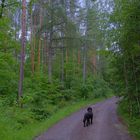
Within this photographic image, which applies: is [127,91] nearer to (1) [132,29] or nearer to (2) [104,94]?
(1) [132,29]

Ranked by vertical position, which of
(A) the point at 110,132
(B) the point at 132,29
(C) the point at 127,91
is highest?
(B) the point at 132,29

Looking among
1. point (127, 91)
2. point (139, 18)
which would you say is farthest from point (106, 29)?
point (139, 18)

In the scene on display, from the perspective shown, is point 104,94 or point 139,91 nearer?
point 139,91

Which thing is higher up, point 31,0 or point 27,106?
point 31,0

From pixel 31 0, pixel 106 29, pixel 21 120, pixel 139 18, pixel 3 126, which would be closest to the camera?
pixel 31 0

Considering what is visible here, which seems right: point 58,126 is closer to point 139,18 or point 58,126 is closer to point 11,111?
point 11,111

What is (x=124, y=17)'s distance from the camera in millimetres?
18094

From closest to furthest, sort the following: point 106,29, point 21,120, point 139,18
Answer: point 139,18
point 21,120
point 106,29

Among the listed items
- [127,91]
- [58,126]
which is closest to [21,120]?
[58,126]

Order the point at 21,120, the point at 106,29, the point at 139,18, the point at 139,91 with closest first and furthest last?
1. the point at 139,18
2. the point at 21,120
3. the point at 139,91
4. the point at 106,29

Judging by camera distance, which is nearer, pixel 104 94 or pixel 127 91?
pixel 127 91

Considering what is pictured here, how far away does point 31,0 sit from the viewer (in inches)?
540

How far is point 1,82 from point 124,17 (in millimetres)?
8812

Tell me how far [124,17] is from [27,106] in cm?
1019
